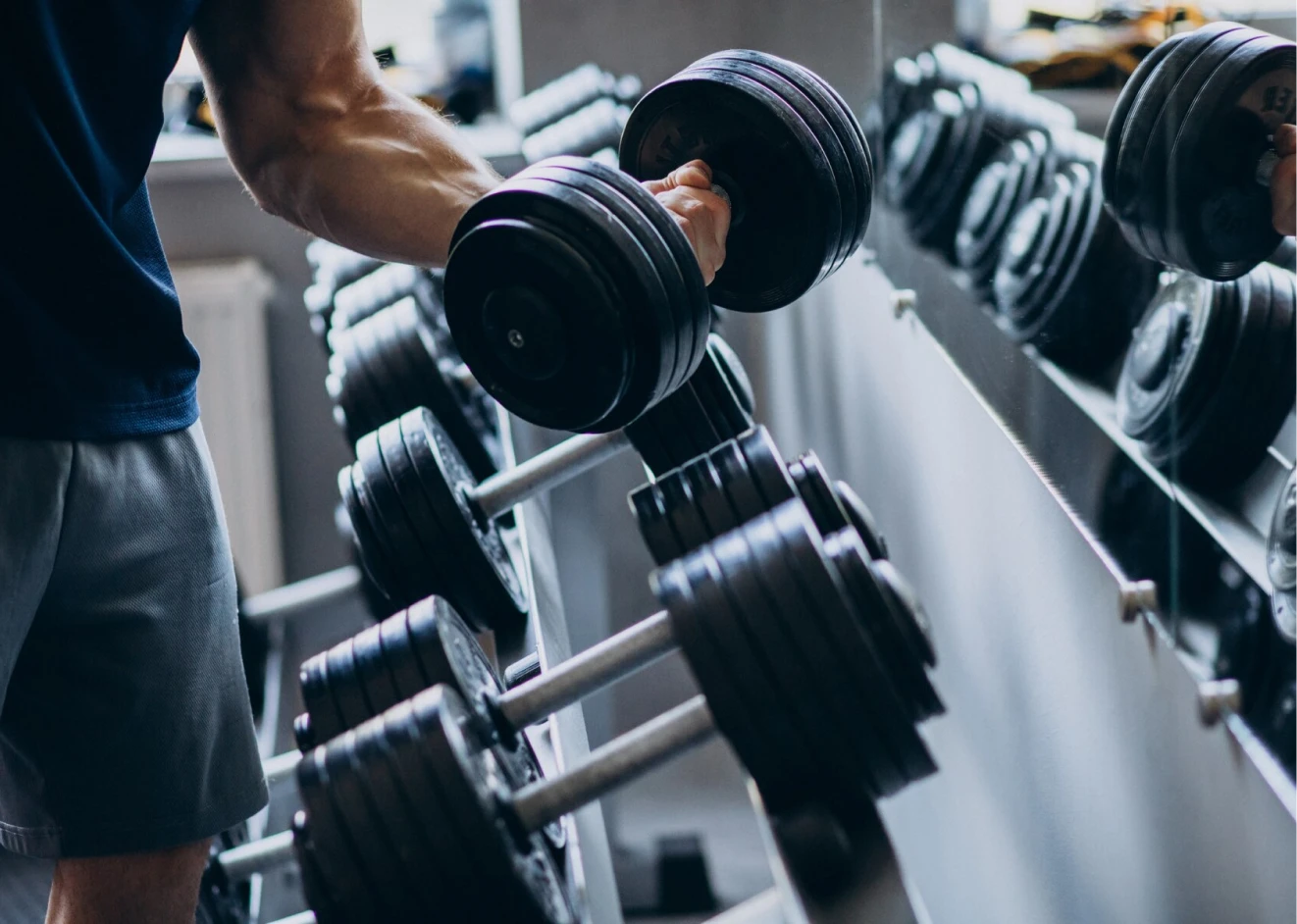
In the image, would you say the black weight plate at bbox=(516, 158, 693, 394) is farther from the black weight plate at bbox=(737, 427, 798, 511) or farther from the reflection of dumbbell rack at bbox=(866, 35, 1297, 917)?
the reflection of dumbbell rack at bbox=(866, 35, 1297, 917)

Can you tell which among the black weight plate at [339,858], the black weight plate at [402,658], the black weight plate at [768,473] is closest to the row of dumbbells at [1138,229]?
the black weight plate at [768,473]

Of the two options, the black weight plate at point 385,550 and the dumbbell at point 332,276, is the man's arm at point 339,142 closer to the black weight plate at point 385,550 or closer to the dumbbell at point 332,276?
the black weight plate at point 385,550

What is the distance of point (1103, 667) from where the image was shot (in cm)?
121

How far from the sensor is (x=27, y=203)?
0.89 m

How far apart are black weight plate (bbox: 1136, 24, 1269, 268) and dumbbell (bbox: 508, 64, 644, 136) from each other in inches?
53.6

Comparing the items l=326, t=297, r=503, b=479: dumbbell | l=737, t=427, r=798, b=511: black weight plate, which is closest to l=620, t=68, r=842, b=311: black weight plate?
l=737, t=427, r=798, b=511: black weight plate

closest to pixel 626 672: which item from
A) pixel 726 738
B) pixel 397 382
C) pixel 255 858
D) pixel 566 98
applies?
pixel 726 738

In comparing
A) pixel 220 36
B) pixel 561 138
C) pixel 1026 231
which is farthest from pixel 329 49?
pixel 1026 231

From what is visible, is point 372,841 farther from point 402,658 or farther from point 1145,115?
point 1145,115

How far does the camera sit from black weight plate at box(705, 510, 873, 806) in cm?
86

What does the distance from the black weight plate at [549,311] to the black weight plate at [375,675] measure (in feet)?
0.88

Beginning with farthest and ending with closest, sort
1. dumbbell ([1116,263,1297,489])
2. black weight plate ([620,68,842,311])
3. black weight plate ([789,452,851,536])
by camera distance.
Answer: dumbbell ([1116,263,1297,489]) < black weight plate ([789,452,851,536]) < black weight plate ([620,68,842,311])

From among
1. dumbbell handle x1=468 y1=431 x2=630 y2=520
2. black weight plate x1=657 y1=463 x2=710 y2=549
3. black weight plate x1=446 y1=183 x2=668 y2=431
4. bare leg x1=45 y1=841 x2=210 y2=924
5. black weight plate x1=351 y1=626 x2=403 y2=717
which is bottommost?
bare leg x1=45 y1=841 x2=210 y2=924

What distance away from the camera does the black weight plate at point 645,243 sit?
87cm
